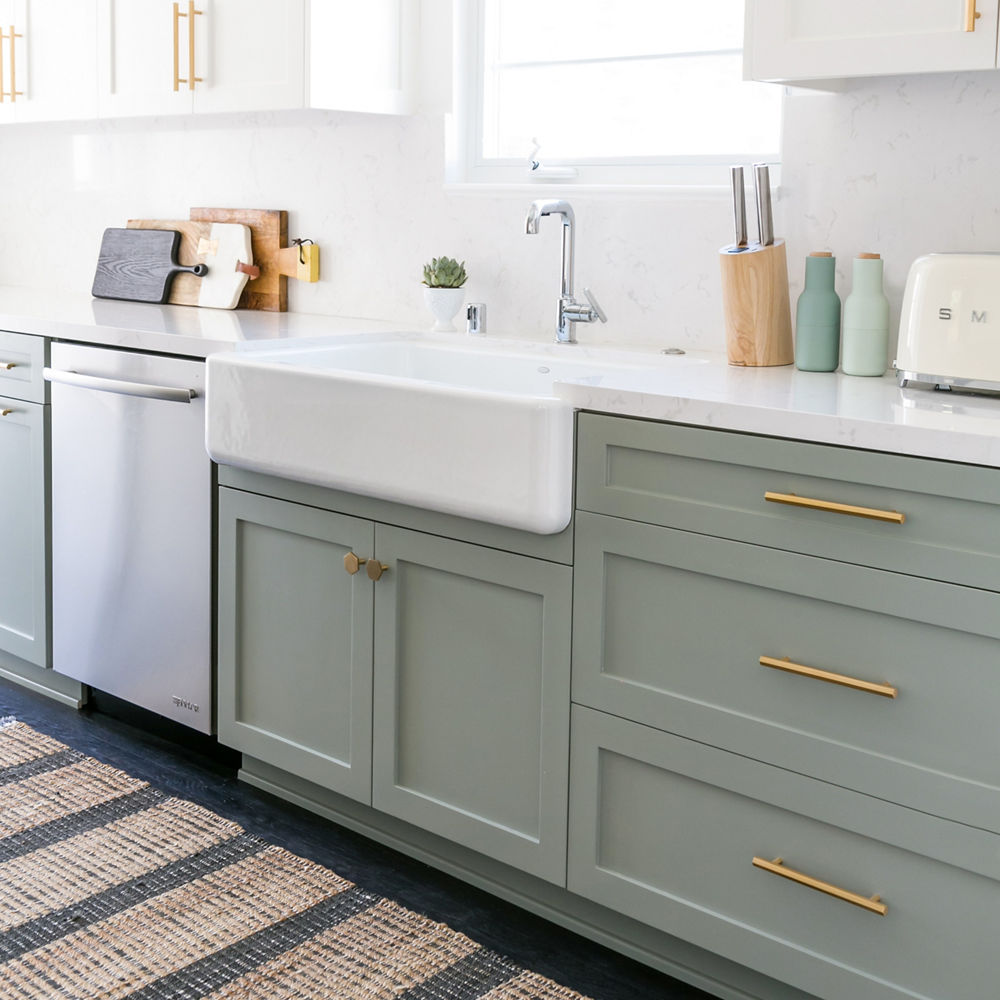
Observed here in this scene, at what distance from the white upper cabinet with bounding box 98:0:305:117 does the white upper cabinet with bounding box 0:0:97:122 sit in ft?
0.24

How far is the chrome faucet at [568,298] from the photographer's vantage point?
263cm

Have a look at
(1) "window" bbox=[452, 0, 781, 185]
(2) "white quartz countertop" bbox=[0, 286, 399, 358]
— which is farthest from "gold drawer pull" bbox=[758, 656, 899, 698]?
(2) "white quartz countertop" bbox=[0, 286, 399, 358]

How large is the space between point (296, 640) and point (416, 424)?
610 mm

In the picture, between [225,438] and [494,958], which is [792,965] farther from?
[225,438]

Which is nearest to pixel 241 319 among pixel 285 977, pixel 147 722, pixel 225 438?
pixel 225 438

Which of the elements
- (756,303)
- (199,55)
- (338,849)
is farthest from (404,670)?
(199,55)

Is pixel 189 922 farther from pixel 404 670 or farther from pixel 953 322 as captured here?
pixel 953 322

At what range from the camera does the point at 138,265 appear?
3598 millimetres

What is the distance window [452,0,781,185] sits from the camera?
2.62 metres

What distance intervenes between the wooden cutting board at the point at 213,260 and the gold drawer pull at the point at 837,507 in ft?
6.54

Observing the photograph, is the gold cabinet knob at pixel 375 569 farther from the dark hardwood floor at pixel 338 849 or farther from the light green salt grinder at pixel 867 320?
the light green salt grinder at pixel 867 320

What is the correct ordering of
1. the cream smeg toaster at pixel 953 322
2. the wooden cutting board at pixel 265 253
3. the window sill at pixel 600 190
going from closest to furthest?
the cream smeg toaster at pixel 953 322, the window sill at pixel 600 190, the wooden cutting board at pixel 265 253

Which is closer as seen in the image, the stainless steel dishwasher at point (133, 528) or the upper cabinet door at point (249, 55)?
the stainless steel dishwasher at point (133, 528)

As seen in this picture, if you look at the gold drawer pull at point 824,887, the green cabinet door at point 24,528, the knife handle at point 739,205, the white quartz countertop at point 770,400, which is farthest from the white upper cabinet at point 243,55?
the gold drawer pull at point 824,887
